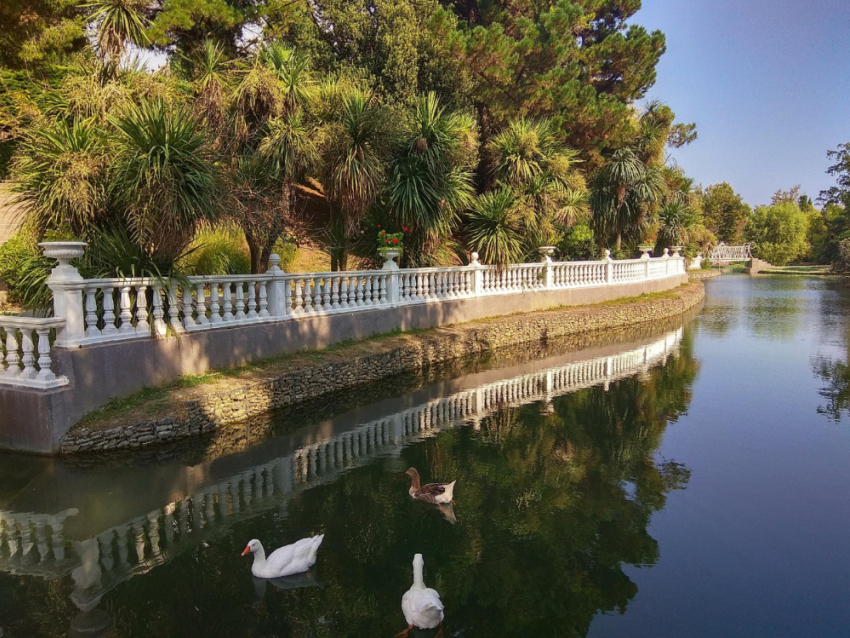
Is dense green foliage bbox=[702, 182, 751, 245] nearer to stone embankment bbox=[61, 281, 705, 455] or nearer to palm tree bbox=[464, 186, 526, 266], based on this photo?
stone embankment bbox=[61, 281, 705, 455]

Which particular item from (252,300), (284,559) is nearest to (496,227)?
(252,300)

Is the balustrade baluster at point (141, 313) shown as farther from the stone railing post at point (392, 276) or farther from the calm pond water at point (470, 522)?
the stone railing post at point (392, 276)

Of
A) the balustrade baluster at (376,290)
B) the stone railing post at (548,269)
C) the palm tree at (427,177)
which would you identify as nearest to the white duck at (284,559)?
the balustrade baluster at (376,290)

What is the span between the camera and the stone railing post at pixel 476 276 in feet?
45.3

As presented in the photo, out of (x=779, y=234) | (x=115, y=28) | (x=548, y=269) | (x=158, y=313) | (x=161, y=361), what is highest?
(x=779, y=234)

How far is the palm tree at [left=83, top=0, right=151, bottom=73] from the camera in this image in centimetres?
885

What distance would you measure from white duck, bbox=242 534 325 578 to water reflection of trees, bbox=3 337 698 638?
0.13 m

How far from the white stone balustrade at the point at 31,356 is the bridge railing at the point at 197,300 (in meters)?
0.01

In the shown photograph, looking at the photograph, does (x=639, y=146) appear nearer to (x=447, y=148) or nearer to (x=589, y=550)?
A: (x=447, y=148)

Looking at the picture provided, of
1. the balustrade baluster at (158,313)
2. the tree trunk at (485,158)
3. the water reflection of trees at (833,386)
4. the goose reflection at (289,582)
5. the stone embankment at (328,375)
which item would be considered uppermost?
the tree trunk at (485,158)

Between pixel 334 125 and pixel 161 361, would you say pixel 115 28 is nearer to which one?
pixel 334 125

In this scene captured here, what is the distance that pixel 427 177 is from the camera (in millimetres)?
12094

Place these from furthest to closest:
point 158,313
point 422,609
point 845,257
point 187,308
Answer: point 845,257
point 187,308
point 158,313
point 422,609

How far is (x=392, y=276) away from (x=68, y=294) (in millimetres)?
6147
